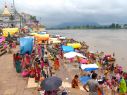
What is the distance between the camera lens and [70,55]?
84.2 feet

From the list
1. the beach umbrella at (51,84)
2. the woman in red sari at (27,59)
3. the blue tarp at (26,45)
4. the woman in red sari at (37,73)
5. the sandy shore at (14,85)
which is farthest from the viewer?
the blue tarp at (26,45)

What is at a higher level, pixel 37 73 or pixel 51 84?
pixel 51 84

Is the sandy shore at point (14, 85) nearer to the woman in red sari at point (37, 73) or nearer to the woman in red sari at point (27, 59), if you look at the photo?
the woman in red sari at point (37, 73)

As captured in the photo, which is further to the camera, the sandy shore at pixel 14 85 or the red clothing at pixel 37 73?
the red clothing at pixel 37 73

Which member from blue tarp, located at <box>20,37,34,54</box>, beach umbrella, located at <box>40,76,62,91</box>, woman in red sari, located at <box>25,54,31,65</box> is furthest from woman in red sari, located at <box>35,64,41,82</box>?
beach umbrella, located at <box>40,76,62,91</box>

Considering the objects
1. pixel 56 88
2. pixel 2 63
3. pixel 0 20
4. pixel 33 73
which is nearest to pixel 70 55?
pixel 2 63

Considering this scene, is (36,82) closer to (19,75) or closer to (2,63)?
(19,75)

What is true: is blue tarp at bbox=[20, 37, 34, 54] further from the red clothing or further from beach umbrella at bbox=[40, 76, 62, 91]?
beach umbrella at bbox=[40, 76, 62, 91]

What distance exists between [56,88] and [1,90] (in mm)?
5907

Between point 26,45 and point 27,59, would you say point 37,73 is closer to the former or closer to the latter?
point 27,59

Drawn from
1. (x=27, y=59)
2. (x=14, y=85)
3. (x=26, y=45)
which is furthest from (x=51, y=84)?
(x=26, y=45)

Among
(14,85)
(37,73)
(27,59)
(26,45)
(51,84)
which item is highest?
(26,45)

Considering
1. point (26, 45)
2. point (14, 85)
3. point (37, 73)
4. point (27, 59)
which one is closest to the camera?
point (14, 85)

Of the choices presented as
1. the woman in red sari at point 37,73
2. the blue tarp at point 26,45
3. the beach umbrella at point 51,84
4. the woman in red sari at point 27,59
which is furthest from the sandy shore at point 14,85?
the beach umbrella at point 51,84
